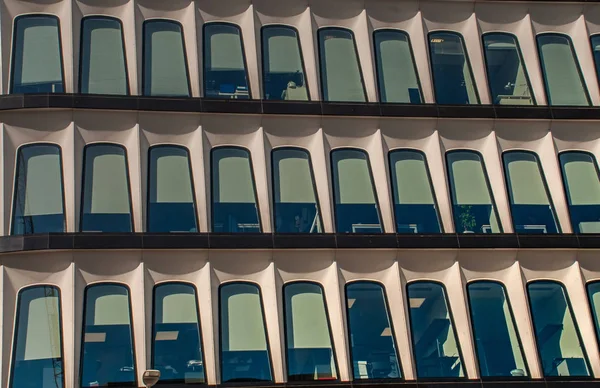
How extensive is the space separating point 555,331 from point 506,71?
8.51 m

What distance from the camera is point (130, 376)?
25422 millimetres

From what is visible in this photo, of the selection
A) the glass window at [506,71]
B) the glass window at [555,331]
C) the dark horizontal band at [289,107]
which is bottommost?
the glass window at [555,331]

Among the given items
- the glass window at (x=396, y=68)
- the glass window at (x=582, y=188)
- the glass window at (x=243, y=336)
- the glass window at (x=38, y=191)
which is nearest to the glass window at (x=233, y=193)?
the glass window at (x=243, y=336)

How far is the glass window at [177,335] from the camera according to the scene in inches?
1011

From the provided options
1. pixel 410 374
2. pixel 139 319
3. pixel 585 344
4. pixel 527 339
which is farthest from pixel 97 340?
pixel 585 344

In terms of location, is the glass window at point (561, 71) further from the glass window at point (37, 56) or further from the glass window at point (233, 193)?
the glass window at point (37, 56)

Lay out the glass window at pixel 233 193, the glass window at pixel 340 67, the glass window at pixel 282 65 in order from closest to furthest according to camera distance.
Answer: the glass window at pixel 233 193
the glass window at pixel 282 65
the glass window at pixel 340 67

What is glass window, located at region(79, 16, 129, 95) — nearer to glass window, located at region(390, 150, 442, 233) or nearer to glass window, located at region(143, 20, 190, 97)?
glass window, located at region(143, 20, 190, 97)

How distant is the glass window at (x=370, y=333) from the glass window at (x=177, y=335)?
4141 millimetres

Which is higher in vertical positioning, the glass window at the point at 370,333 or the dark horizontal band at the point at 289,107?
the dark horizontal band at the point at 289,107

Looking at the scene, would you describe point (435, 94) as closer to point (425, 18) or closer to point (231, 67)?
point (425, 18)

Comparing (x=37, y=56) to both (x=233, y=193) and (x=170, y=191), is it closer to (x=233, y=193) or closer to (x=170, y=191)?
(x=170, y=191)

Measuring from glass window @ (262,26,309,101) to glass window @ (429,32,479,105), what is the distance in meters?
4.15

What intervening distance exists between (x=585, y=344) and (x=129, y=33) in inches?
621
